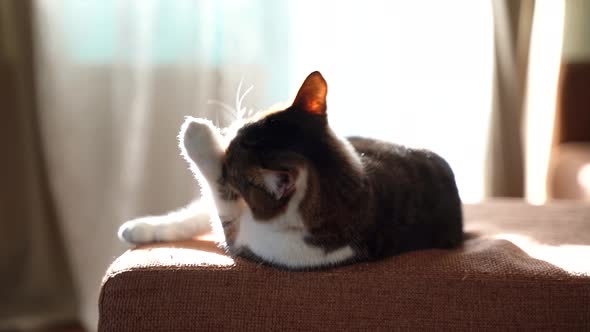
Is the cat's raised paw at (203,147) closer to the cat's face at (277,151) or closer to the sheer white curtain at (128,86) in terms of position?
the cat's face at (277,151)

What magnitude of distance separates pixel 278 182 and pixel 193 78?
3.25 ft

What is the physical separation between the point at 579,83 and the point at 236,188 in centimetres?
148

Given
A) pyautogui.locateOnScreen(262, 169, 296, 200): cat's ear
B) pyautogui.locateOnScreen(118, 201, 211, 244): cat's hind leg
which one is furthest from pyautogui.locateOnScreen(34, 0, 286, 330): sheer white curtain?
pyautogui.locateOnScreen(262, 169, 296, 200): cat's ear

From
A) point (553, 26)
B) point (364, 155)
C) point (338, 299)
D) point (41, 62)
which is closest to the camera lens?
point (338, 299)

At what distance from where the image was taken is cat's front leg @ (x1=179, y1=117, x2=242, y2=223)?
103 cm

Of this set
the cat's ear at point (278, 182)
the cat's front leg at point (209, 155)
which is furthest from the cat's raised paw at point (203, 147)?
the cat's ear at point (278, 182)

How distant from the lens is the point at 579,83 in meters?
2.03

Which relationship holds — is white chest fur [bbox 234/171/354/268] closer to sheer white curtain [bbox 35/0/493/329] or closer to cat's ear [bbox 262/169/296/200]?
cat's ear [bbox 262/169/296/200]

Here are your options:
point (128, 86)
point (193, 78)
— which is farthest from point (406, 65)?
point (128, 86)

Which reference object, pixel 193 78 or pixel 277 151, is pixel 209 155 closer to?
pixel 277 151

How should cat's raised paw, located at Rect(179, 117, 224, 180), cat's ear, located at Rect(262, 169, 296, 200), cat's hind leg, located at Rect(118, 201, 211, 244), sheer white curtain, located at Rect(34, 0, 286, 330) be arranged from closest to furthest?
cat's ear, located at Rect(262, 169, 296, 200) → cat's raised paw, located at Rect(179, 117, 224, 180) → cat's hind leg, located at Rect(118, 201, 211, 244) → sheer white curtain, located at Rect(34, 0, 286, 330)

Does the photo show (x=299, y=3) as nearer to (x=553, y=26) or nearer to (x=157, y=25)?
(x=157, y=25)

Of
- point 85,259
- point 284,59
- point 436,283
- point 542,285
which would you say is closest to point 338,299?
point 436,283

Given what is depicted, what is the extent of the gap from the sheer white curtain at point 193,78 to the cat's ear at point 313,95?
31.9 inches
